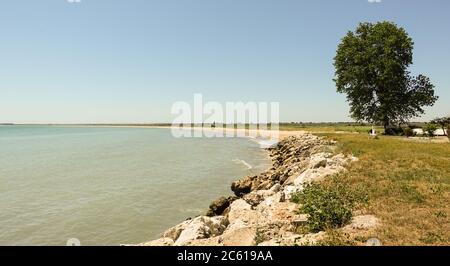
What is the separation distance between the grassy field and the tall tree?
23.5 m

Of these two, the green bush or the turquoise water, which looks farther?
the turquoise water

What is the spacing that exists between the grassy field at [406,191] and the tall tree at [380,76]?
23.5 meters

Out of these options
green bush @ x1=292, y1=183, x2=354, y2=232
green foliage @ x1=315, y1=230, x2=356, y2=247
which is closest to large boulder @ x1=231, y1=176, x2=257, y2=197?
green bush @ x1=292, y1=183, x2=354, y2=232

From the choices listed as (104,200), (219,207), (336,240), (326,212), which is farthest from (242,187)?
(336,240)

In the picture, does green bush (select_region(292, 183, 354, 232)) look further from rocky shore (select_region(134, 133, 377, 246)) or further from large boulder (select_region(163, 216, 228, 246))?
large boulder (select_region(163, 216, 228, 246))

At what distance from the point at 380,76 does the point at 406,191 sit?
1396 inches

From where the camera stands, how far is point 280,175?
81.5 feet

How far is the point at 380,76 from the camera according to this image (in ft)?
149

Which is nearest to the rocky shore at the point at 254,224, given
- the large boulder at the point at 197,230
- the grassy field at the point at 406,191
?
the large boulder at the point at 197,230

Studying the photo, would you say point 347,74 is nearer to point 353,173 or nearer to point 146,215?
point 353,173

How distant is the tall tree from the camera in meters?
45.9

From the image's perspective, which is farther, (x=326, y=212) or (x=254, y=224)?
(x=254, y=224)

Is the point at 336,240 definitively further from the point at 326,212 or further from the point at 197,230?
the point at 197,230
